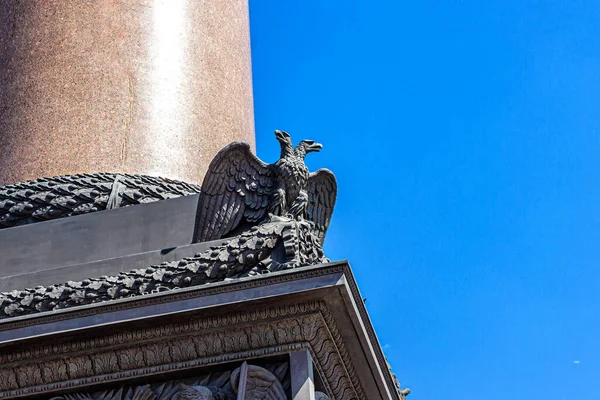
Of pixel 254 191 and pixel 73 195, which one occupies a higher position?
pixel 73 195

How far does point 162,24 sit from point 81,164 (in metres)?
1.88

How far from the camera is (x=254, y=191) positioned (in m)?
9.09

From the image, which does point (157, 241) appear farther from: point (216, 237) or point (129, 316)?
point (129, 316)

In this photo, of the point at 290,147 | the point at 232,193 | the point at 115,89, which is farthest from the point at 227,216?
the point at 115,89

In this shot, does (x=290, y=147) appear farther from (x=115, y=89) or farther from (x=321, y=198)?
(x=115, y=89)

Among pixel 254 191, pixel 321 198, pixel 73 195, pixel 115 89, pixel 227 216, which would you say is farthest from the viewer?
pixel 115 89

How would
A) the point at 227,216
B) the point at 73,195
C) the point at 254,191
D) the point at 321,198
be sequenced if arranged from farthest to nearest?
the point at 73,195
the point at 321,198
the point at 254,191
the point at 227,216

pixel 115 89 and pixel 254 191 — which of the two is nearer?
pixel 254 191

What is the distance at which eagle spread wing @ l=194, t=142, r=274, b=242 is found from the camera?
8945mm

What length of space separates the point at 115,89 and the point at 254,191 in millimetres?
2413

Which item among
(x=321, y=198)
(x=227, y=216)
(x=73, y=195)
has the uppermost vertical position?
(x=73, y=195)

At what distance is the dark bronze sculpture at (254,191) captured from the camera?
890cm

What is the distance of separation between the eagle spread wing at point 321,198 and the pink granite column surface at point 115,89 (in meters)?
1.71

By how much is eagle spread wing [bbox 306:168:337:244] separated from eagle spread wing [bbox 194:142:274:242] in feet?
1.39
